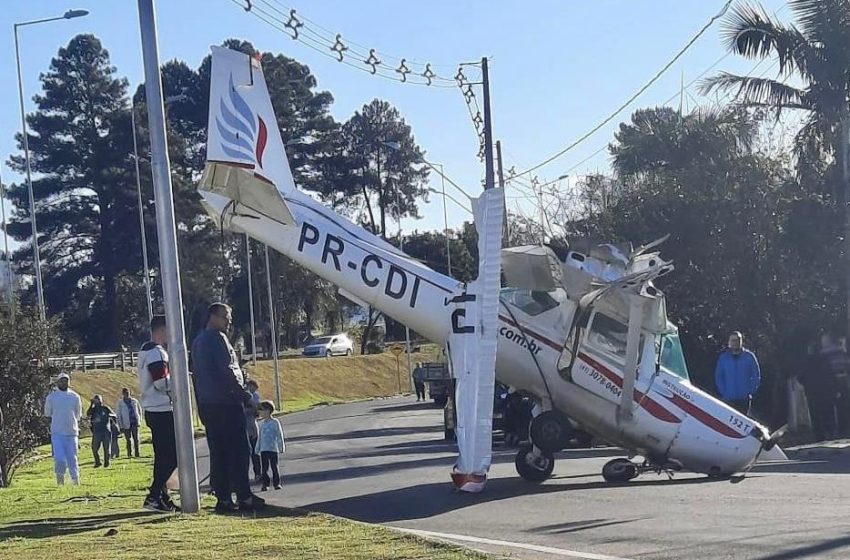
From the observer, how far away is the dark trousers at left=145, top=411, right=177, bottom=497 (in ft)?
37.7

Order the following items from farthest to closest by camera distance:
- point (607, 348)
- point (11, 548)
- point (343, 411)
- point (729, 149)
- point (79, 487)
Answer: point (343, 411), point (729, 149), point (79, 487), point (607, 348), point (11, 548)

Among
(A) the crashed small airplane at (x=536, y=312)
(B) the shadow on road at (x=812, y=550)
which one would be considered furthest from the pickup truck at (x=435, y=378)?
(B) the shadow on road at (x=812, y=550)

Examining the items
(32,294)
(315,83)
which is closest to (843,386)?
(32,294)

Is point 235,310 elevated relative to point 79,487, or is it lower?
elevated

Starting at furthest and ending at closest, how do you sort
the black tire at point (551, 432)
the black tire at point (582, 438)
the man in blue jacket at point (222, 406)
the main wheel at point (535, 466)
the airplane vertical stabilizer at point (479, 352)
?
the black tire at point (582, 438) → the main wheel at point (535, 466) → the black tire at point (551, 432) → the airplane vertical stabilizer at point (479, 352) → the man in blue jacket at point (222, 406)

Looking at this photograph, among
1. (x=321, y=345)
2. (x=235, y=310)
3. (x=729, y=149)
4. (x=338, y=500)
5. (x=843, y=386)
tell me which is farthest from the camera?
(x=321, y=345)

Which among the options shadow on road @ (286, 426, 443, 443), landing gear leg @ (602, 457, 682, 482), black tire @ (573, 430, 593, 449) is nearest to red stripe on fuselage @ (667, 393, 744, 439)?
landing gear leg @ (602, 457, 682, 482)

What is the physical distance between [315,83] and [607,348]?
56.6 meters

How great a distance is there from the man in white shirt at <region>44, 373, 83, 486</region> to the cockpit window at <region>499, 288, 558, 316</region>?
24.5 feet

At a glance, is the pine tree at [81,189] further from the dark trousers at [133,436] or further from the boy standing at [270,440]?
the boy standing at [270,440]

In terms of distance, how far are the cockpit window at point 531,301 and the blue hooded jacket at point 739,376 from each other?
3.27 m

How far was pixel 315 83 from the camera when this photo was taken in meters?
68.6

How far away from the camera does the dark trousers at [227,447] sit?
10.8 m

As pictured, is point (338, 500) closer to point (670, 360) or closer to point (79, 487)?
point (670, 360)
